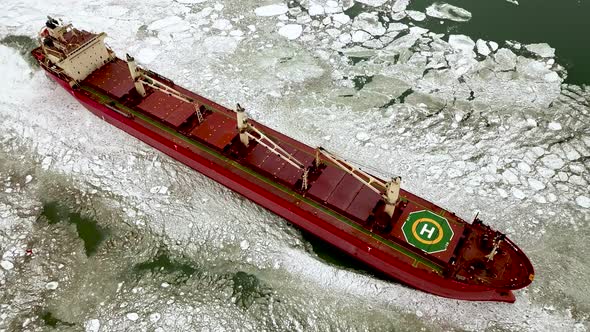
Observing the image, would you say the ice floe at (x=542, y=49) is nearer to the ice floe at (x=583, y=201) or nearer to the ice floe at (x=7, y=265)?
the ice floe at (x=583, y=201)

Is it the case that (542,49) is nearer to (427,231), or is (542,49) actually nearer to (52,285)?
(427,231)

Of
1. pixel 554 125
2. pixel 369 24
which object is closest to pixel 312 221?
pixel 554 125

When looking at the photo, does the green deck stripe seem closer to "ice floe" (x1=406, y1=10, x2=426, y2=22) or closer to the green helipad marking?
the green helipad marking

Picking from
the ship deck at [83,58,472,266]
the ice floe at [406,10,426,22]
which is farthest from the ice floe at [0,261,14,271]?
the ice floe at [406,10,426,22]

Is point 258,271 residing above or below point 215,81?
below

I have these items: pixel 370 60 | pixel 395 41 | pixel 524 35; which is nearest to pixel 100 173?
pixel 370 60

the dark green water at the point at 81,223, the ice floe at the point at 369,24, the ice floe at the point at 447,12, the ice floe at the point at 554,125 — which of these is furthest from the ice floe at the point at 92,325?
the ice floe at the point at 447,12

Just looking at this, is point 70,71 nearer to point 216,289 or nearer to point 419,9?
point 216,289
